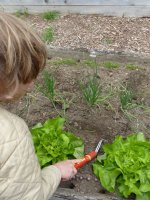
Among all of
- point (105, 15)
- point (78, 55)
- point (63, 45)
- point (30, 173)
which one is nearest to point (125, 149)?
point (30, 173)

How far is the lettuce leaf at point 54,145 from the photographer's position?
245cm

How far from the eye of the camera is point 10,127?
164cm

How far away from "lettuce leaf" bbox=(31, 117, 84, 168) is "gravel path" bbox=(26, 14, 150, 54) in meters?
1.27

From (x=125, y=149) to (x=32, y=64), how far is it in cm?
95

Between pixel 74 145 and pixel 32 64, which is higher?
pixel 32 64

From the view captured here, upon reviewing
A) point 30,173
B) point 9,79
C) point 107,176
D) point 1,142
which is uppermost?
point 9,79

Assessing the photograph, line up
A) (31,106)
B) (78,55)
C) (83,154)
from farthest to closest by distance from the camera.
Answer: (78,55) < (31,106) < (83,154)

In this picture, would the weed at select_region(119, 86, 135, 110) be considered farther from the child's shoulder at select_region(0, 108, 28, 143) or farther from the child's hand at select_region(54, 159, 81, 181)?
the child's shoulder at select_region(0, 108, 28, 143)

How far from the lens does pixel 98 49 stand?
11.6ft

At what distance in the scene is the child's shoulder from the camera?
5.32 ft

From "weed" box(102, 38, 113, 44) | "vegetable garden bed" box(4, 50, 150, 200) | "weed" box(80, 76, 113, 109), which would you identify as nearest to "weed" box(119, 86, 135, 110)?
"vegetable garden bed" box(4, 50, 150, 200)

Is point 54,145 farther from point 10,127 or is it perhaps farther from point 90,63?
point 90,63

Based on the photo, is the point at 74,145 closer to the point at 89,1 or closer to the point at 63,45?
the point at 63,45

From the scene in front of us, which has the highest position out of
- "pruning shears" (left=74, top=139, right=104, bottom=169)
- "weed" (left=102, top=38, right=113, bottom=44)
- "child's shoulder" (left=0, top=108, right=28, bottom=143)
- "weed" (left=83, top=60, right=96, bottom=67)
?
"child's shoulder" (left=0, top=108, right=28, bottom=143)
